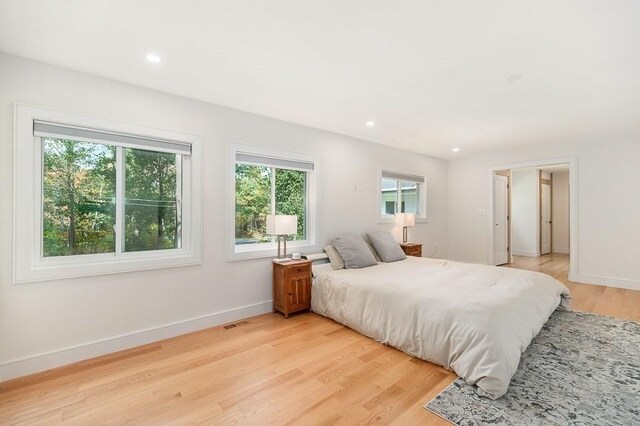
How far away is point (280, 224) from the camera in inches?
135

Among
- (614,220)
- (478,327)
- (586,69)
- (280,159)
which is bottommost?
(478,327)

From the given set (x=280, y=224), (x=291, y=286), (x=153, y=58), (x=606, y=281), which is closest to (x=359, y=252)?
(x=291, y=286)

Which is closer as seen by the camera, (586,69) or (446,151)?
(586,69)

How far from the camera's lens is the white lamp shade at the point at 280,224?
11.2 feet

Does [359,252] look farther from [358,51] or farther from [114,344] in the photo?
[114,344]

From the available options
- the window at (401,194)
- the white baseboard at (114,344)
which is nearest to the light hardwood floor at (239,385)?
the white baseboard at (114,344)

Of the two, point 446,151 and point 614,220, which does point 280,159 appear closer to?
point 446,151

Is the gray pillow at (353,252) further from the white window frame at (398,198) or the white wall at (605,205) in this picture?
the white wall at (605,205)

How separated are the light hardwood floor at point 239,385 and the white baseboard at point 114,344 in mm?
83

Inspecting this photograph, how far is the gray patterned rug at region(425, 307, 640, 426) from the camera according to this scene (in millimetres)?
1734

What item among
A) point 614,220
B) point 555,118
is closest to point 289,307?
point 555,118

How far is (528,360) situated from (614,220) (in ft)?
12.7

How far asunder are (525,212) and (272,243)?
24.4 feet

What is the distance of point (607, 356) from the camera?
243 centimetres
